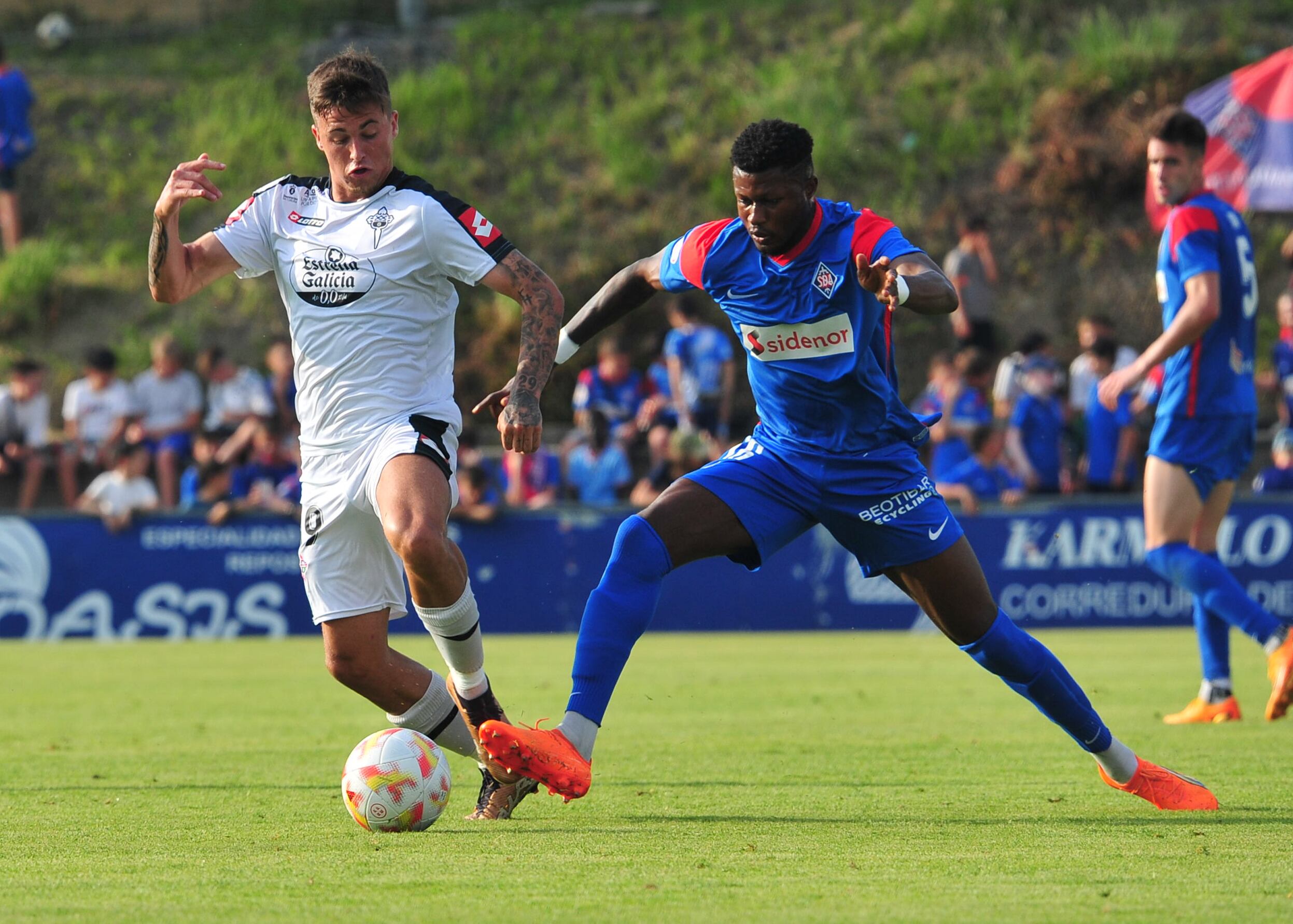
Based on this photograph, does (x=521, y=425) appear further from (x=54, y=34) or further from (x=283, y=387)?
(x=54, y=34)

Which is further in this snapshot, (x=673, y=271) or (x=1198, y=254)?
(x=1198, y=254)

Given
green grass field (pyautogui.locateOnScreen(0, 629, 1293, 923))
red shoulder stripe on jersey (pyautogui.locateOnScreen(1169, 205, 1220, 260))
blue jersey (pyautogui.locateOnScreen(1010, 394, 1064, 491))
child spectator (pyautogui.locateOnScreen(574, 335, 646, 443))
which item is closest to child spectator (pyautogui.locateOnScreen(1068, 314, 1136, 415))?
blue jersey (pyautogui.locateOnScreen(1010, 394, 1064, 491))

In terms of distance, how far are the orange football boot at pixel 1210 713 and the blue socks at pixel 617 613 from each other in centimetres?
397

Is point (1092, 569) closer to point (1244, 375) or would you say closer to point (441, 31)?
point (1244, 375)

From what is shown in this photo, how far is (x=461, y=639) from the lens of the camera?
5.66 m

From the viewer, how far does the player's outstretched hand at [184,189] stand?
576 centimetres

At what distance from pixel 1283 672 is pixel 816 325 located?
325cm

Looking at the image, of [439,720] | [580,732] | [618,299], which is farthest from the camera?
[439,720]

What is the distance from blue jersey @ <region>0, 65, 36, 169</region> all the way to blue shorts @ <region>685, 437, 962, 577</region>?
18596 mm

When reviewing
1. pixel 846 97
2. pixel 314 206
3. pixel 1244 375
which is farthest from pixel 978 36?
pixel 314 206

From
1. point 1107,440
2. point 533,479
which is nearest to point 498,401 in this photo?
point 533,479

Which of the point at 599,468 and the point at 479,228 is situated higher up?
the point at 479,228

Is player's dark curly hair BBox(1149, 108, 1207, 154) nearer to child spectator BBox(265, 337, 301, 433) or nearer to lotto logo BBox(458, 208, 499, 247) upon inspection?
lotto logo BBox(458, 208, 499, 247)

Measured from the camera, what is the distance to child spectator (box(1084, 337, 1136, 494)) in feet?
54.7
